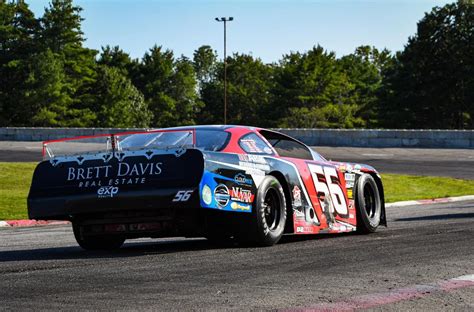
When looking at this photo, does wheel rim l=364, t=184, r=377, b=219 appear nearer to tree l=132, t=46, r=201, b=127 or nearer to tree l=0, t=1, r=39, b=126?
tree l=0, t=1, r=39, b=126

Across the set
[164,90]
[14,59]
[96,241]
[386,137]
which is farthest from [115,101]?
[96,241]

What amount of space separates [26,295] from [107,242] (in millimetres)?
3867

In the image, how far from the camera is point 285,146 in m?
9.97

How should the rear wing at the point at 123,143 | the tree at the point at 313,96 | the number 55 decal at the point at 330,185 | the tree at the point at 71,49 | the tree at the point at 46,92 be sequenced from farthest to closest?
the tree at the point at 313,96
the tree at the point at 71,49
the tree at the point at 46,92
the number 55 decal at the point at 330,185
the rear wing at the point at 123,143

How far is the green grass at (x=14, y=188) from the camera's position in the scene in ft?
60.8

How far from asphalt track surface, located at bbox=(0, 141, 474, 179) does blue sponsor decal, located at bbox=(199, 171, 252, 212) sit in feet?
74.6

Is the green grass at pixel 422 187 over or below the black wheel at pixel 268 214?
below

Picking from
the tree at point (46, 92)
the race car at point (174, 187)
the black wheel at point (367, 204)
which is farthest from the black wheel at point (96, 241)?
the tree at point (46, 92)

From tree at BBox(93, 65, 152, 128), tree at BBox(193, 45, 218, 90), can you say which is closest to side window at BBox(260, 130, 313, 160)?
tree at BBox(93, 65, 152, 128)

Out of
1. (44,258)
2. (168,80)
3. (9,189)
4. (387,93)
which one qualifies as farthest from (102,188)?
(168,80)

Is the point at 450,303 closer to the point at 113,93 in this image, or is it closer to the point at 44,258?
the point at 44,258

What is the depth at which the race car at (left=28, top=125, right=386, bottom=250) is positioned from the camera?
835 cm

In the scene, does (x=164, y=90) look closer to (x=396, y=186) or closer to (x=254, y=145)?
(x=396, y=186)

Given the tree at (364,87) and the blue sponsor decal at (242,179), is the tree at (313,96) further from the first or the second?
the blue sponsor decal at (242,179)
